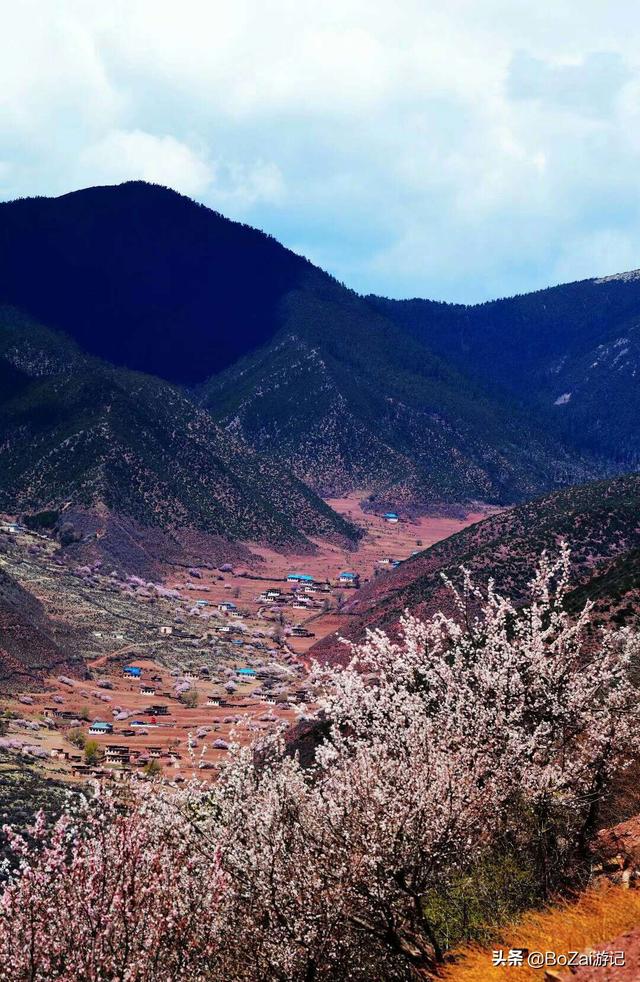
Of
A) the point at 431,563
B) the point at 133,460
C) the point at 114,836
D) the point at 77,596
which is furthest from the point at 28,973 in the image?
the point at 133,460

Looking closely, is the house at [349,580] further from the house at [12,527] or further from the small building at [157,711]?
the small building at [157,711]

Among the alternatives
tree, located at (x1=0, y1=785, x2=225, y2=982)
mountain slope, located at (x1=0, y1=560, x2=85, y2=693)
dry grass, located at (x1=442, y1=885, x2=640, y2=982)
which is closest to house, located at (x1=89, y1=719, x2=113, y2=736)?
mountain slope, located at (x1=0, y1=560, x2=85, y2=693)

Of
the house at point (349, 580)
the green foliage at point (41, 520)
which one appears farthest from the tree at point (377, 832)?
the green foliage at point (41, 520)

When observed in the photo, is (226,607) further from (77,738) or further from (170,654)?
(77,738)

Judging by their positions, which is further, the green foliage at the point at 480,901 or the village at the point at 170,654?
the village at the point at 170,654

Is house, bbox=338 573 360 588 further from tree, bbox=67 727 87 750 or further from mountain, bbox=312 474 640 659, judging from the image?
tree, bbox=67 727 87 750

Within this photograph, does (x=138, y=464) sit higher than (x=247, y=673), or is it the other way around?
(x=138, y=464)

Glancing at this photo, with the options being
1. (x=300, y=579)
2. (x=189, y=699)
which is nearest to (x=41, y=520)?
(x=300, y=579)
